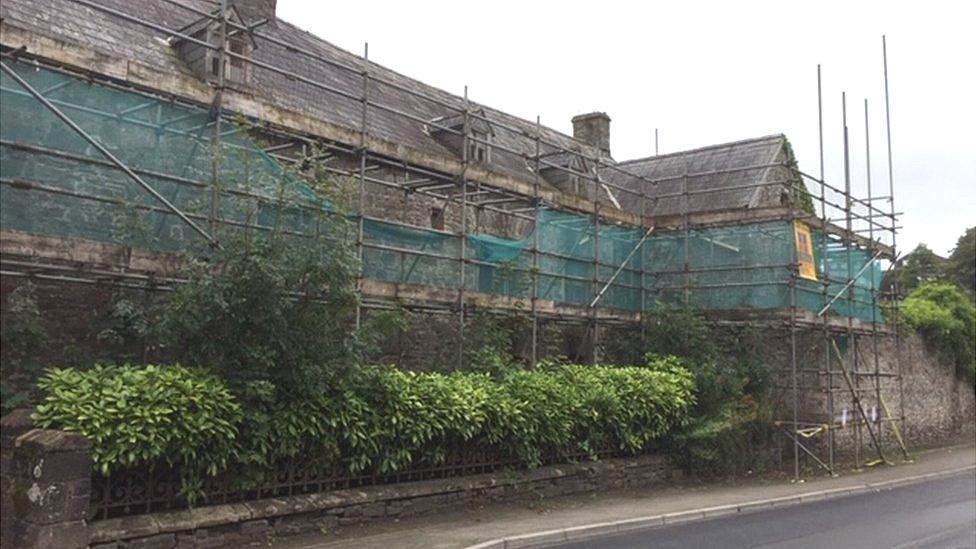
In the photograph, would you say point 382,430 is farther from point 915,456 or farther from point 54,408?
point 915,456

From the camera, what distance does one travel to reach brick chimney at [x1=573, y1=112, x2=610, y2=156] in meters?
29.7

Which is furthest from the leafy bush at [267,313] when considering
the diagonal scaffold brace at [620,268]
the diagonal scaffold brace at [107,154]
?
the diagonal scaffold brace at [620,268]

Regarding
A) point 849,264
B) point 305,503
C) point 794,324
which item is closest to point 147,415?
point 305,503

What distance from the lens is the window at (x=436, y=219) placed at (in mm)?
16734

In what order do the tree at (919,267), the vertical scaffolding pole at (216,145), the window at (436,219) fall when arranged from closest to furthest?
the vertical scaffolding pole at (216,145) < the window at (436,219) < the tree at (919,267)

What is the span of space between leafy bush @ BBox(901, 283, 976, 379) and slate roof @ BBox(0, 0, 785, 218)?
5.98m

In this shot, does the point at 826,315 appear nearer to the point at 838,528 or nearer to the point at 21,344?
the point at 838,528

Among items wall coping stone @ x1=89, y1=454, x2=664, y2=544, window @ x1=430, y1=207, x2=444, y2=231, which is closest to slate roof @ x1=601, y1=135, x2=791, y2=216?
window @ x1=430, y1=207, x2=444, y2=231

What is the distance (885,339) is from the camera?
69.9 ft

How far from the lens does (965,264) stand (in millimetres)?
46906

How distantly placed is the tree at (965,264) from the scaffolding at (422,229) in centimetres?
3004

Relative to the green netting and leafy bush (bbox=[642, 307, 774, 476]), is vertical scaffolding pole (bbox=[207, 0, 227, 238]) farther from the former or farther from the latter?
leafy bush (bbox=[642, 307, 774, 476])

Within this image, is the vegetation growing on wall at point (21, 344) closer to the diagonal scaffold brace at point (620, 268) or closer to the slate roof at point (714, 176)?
the diagonal scaffold brace at point (620, 268)

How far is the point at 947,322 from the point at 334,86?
63.6 feet
